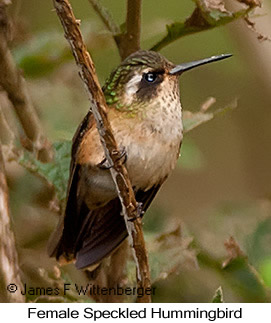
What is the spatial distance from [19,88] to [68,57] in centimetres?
30

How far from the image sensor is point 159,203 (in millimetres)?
3693

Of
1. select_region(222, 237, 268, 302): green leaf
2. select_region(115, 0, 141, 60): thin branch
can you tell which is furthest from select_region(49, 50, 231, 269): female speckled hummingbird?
select_region(222, 237, 268, 302): green leaf

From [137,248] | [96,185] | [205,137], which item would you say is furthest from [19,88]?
[205,137]

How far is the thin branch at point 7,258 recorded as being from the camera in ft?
7.54

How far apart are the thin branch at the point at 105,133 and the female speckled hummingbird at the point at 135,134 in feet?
1.27

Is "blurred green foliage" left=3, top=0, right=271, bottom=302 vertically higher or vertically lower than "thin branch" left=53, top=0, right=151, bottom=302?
lower

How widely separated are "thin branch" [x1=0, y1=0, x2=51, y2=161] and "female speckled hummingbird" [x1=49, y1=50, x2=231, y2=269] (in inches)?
5.4

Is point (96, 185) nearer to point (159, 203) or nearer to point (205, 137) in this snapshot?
point (159, 203)

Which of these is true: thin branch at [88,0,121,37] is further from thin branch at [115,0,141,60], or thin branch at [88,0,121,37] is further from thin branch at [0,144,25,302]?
thin branch at [0,144,25,302]

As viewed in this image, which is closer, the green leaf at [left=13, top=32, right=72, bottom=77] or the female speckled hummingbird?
the female speckled hummingbird

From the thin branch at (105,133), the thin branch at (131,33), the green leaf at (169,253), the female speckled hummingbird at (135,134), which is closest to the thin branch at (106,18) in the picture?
the thin branch at (131,33)

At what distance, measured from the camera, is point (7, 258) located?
2307 millimetres

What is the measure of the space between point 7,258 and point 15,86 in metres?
0.56

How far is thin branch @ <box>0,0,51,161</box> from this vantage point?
2641 mm
